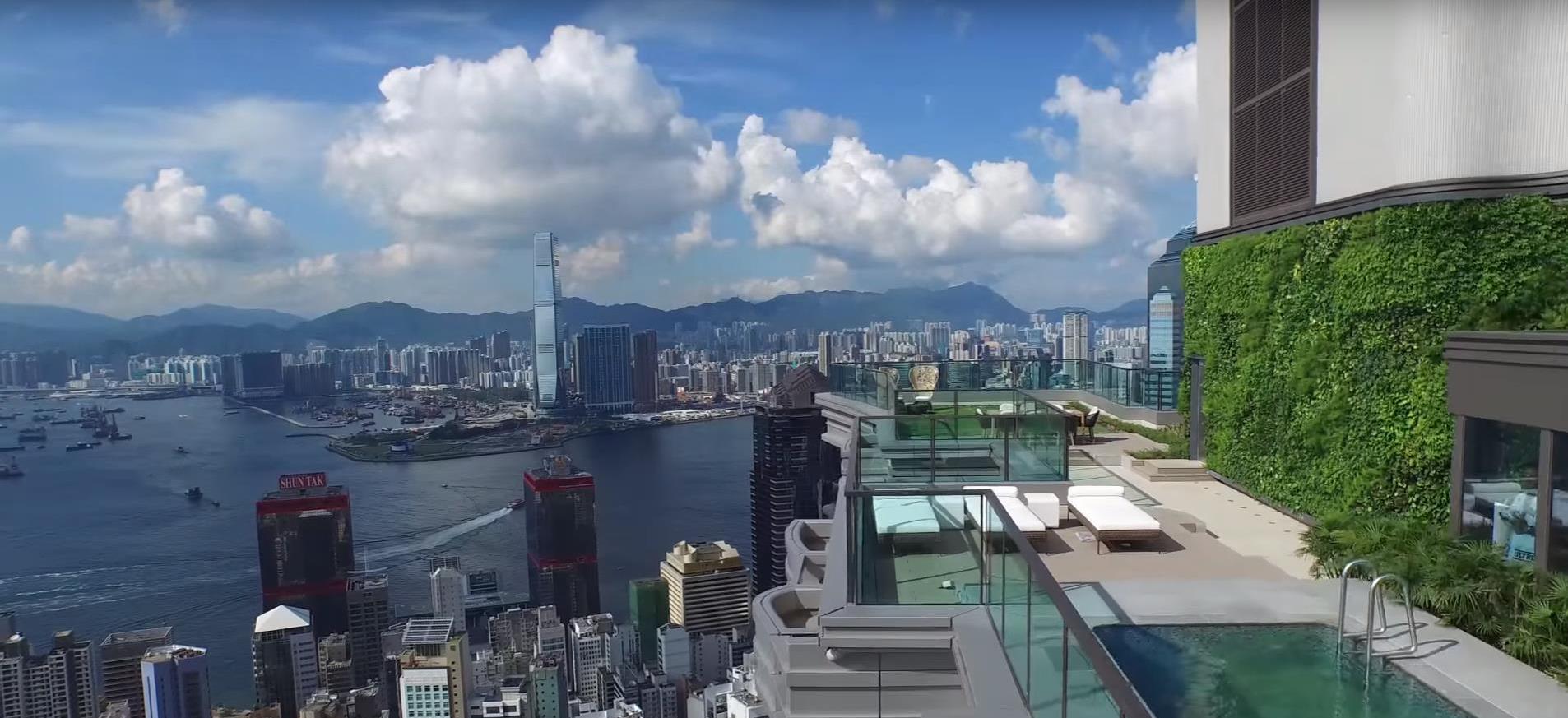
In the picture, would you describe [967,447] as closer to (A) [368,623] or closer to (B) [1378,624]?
(B) [1378,624]

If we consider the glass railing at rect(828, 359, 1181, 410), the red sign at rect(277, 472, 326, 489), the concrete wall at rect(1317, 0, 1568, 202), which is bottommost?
the red sign at rect(277, 472, 326, 489)

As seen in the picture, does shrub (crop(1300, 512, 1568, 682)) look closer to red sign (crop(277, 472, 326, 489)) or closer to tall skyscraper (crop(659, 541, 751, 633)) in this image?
tall skyscraper (crop(659, 541, 751, 633))

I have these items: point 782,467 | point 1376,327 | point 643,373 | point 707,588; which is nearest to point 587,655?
point 707,588

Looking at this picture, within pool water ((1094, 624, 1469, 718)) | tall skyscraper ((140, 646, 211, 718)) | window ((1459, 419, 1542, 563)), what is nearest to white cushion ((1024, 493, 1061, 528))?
pool water ((1094, 624, 1469, 718))

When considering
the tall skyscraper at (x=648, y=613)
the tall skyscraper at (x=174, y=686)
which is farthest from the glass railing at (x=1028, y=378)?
the tall skyscraper at (x=174, y=686)

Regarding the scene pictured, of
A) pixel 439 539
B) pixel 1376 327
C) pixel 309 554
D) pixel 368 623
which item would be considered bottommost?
pixel 368 623

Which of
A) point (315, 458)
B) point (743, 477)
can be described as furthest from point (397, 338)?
point (743, 477)
